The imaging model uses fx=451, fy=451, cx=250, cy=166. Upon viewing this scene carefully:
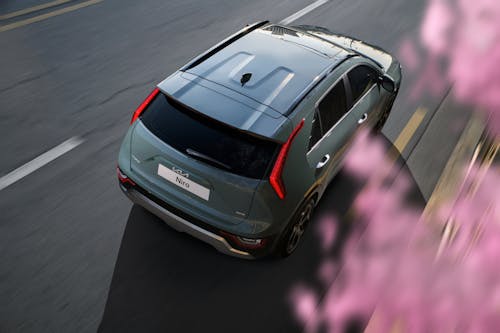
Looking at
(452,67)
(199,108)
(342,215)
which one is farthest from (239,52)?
(452,67)

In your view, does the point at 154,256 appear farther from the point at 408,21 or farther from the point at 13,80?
the point at 408,21

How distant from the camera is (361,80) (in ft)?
16.4

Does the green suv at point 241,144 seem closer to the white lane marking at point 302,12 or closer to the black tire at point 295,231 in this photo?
the black tire at point 295,231

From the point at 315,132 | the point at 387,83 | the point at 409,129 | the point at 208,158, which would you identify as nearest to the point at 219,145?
the point at 208,158

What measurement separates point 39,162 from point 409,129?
16.4ft

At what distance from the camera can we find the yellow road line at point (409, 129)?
6.20 meters

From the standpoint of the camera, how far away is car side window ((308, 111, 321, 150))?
13.5 ft

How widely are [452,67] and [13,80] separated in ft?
24.0

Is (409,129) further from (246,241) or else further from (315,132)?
(246,241)

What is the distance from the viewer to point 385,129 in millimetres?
6434

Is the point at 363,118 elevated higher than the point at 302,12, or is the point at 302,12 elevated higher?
the point at 363,118

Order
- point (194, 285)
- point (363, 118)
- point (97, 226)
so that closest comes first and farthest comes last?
point (194, 285), point (97, 226), point (363, 118)

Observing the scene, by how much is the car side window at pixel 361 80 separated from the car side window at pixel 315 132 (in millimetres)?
826

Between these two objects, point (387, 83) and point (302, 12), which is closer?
point (387, 83)
